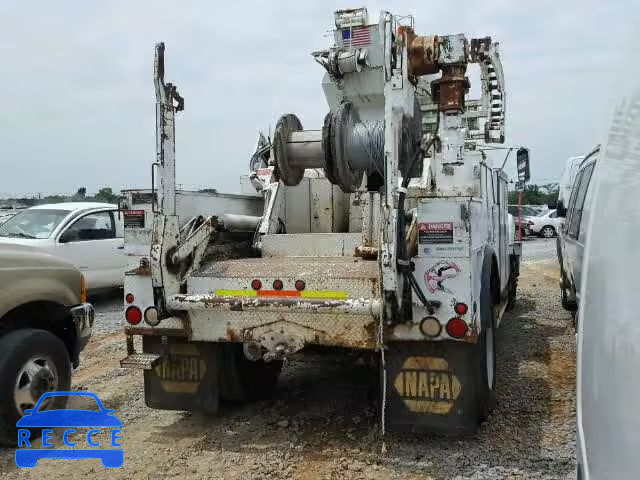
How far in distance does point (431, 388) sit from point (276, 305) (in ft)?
3.91

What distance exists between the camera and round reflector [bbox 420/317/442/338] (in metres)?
3.98

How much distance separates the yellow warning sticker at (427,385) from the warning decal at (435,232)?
0.80 metres

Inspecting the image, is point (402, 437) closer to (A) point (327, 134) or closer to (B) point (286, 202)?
(A) point (327, 134)

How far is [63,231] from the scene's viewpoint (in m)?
9.93

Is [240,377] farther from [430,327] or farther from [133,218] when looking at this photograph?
[430,327]

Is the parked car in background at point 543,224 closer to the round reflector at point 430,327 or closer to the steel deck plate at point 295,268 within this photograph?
the steel deck plate at point 295,268

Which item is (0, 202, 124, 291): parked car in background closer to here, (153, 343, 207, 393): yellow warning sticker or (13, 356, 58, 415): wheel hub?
(13, 356, 58, 415): wheel hub

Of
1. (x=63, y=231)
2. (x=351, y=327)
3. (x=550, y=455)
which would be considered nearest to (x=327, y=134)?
(x=351, y=327)

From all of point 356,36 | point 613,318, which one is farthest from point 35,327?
point 356,36

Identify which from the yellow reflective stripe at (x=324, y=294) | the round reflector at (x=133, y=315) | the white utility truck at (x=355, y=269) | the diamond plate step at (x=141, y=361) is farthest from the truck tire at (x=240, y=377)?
the yellow reflective stripe at (x=324, y=294)

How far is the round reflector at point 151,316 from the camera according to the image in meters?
4.56

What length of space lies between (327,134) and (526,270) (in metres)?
12.8

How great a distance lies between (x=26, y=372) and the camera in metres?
4.46

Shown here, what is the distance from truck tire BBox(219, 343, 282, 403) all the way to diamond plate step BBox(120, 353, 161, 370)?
1.88 feet
